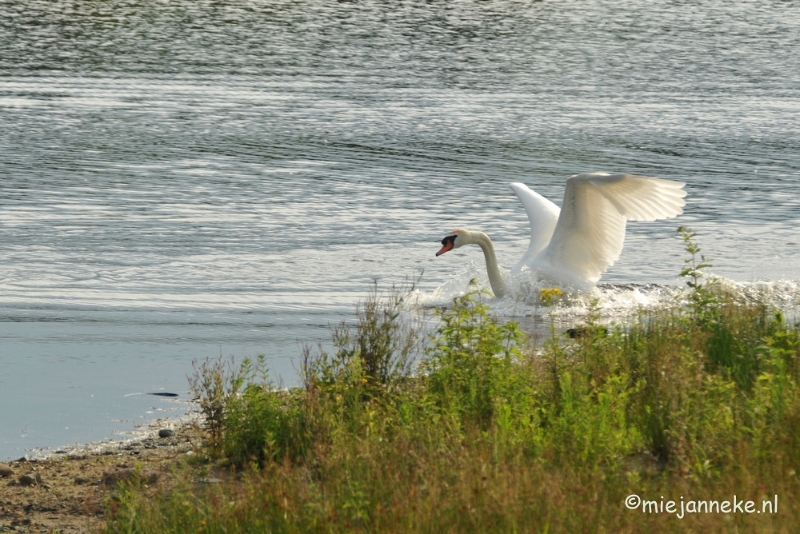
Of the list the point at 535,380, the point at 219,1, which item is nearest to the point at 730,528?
the point at 535,380

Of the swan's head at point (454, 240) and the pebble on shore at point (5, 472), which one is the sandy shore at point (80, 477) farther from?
the swan's head at point (454, 240)

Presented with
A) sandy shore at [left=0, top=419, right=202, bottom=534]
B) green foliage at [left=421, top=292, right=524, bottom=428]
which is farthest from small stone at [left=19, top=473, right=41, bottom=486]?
green foliage at [left=421, top=292, right=524, bottom=428]

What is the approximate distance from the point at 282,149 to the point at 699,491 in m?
15.9

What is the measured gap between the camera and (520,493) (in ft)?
16.9

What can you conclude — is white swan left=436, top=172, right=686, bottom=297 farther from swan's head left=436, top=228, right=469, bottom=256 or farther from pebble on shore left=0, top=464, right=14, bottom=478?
pebble on shore left=0, top=464, right=14, bottom=478

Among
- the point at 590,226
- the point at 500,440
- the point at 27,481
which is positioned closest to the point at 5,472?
the point at 27,481

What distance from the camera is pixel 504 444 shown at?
19.0 feet

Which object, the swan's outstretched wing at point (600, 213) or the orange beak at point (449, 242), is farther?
the orange beak at point (449, 242)

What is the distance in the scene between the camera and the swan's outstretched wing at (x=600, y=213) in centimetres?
1148

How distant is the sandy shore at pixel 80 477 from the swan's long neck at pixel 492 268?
185 inches

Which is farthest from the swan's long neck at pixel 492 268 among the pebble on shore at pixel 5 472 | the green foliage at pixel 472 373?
the pebble on shore at pixel 5 472

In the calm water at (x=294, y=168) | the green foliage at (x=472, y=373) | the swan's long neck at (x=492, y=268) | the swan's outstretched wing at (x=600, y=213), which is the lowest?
the calm water at (x=294, y=168)

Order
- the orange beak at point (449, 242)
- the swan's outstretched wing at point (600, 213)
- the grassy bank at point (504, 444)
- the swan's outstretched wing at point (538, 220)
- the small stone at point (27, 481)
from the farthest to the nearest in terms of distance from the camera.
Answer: the swan's outstretched wing at point (538, 220) < the orange beak at point (449, 242) < the swan's outstretched wing at point (600, 213) < the small stone at point (27, 481) < the grassy bank at point (504, 444)

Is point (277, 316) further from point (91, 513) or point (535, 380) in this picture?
point (91, 513)
